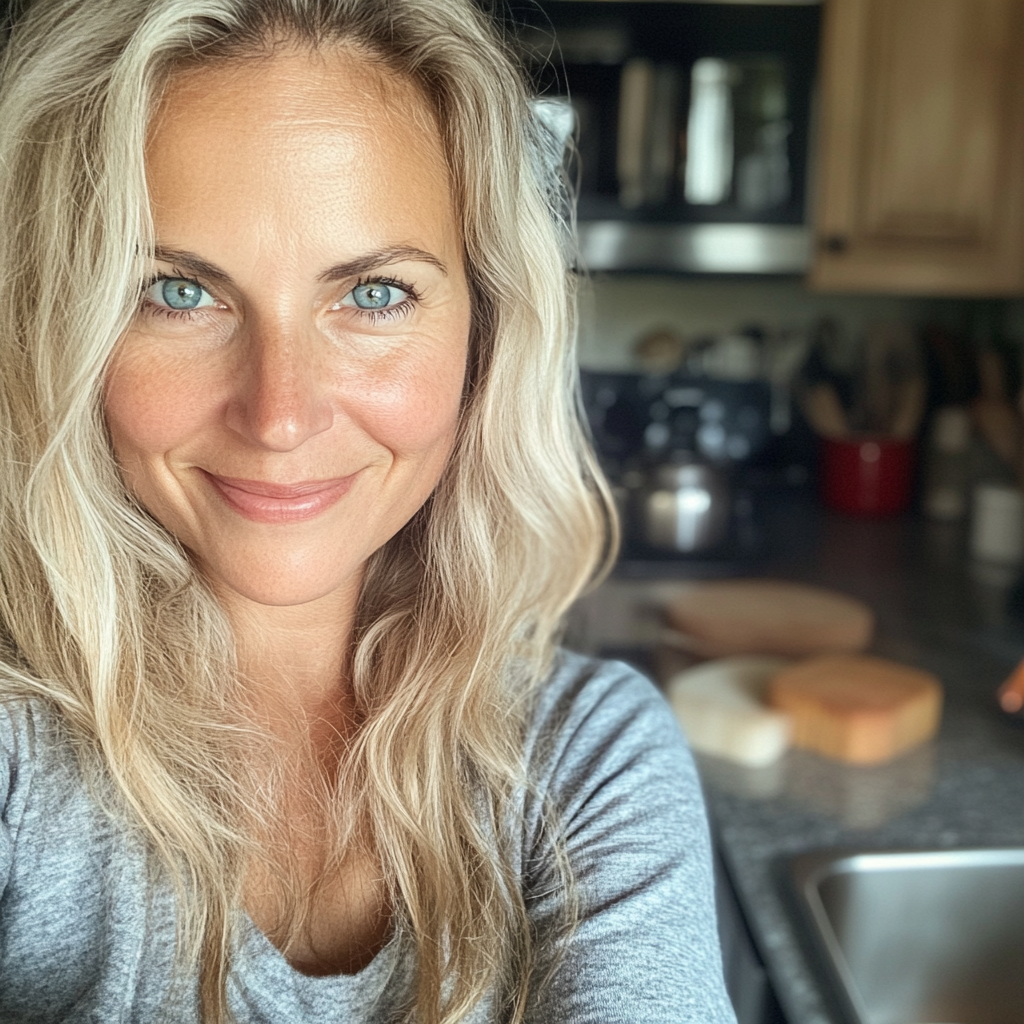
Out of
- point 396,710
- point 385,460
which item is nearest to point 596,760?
point 396,710

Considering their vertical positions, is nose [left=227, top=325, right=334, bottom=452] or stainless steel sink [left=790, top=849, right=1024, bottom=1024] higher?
nose [left=227, top=325, right=334, bottom=452]

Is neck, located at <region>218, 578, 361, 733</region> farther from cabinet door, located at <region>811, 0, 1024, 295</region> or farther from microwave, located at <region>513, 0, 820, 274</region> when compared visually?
cabinet door, located at <region>811, 0, 1024, 295</region>

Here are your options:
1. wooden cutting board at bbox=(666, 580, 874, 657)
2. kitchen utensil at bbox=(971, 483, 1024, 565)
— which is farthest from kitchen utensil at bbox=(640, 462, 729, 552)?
kitchen utensil at bbox=(971, 483, 1024, 565)

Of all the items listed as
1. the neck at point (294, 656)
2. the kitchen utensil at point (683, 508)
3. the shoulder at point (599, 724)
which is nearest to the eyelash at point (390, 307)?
the neck at point (294, 656)

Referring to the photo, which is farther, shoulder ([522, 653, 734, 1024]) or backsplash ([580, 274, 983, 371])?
backsplash ([580, 274, 983, 371])

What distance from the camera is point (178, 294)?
794 millimetres

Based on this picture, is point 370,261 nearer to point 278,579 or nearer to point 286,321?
point 286,321

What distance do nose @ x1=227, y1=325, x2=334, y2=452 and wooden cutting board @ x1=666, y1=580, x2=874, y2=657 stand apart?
119 cm

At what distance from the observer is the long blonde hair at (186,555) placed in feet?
2.64

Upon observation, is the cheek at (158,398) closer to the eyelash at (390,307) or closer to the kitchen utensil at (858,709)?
the eyelash at (390,307)

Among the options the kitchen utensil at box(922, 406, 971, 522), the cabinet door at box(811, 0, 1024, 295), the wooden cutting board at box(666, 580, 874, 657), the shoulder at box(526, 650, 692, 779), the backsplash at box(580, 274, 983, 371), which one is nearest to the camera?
the shoulder at box(526, 650, 692, 779)

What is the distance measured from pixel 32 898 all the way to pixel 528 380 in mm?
554

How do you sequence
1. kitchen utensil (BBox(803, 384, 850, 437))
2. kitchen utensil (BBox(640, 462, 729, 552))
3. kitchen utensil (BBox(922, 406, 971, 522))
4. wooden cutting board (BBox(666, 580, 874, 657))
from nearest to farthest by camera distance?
wooden cutting board (BBox(666, 580, 874, 657))
kitchen utensil (BBox(640, 462, 729, 552))
kitchen utensil (BBox(922, 406, 971, 522))
kitchen utensil (BBox(803, 384, 850, 437))

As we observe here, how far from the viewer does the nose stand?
769 mm
